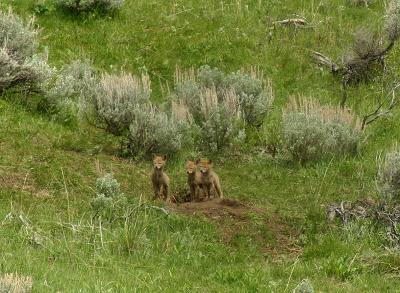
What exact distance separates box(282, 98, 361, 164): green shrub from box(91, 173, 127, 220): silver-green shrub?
4128 mm

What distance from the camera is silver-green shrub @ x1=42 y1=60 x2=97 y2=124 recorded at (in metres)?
13.1

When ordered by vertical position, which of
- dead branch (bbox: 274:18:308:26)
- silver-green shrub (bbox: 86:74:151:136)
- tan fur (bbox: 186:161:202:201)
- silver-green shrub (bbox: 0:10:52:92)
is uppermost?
silver-green shrub (bbox: 0:10:52:92)

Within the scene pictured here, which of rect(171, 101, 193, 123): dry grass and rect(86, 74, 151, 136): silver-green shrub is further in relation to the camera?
rect(171, 101, 193, 123): dry grass

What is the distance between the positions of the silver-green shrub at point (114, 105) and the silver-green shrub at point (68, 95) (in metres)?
0.21

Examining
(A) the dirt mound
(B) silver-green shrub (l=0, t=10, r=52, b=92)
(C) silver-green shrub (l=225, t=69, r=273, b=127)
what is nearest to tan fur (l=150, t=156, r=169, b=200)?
(A) the dirt mound

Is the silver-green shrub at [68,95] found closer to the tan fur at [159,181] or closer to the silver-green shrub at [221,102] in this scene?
the silver-green shrub at [221,102]

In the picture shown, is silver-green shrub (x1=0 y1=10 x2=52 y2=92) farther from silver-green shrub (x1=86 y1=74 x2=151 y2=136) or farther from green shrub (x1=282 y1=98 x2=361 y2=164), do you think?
green shrub (x1=282 y1=98 x2=361 y2=164)

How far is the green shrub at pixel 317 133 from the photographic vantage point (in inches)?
512

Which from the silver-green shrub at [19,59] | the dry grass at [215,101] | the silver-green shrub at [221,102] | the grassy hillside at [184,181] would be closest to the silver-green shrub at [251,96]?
the silver-green shrub at [221,102]

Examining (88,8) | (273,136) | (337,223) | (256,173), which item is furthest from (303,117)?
(88,8)

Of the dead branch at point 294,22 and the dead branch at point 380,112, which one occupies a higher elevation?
the dead branch at point 294,22

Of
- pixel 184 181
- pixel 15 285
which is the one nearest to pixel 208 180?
pixel 184 181

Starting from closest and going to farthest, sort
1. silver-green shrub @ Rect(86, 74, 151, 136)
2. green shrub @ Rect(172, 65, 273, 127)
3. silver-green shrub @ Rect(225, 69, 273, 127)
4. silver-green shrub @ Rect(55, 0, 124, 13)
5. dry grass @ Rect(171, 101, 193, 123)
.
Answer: silver-green shrub @ Rect(86, 74, 151, 136), dry grass @ Rect(171, 101, 193, 123), green shrub @ Rect(172, 65, 273, 127), silver-green shrub @ Rect(225, 69, 273, 127), silver-green shrub @ Rect(55, 0, 124, 13)

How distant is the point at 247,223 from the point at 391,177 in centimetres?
224
